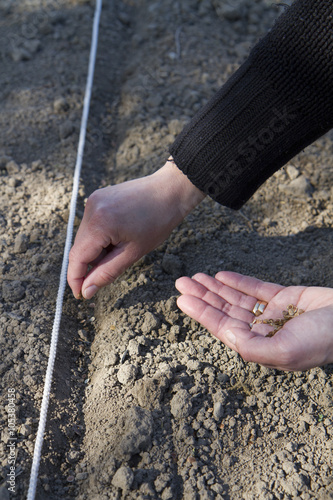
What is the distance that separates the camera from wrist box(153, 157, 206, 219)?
5.90 ft

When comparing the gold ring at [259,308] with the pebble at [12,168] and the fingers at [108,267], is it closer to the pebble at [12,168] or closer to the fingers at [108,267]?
the fingers at [108,267]

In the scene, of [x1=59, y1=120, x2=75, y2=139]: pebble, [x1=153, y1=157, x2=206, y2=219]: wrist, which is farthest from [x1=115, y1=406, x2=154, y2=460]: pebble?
[x1=59, y1=120, x2=75, y2=139]: pebble

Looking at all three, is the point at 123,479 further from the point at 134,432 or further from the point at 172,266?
the point at 172,266

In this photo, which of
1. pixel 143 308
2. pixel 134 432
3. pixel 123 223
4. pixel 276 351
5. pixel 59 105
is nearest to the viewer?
pixel 276 351

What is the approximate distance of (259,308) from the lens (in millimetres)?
1805

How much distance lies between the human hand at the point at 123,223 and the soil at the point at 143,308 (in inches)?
10.0

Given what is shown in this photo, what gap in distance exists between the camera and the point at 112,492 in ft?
4.73

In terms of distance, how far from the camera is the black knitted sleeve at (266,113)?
161cm

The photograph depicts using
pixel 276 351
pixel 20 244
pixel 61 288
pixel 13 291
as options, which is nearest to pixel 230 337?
pixel 276 351

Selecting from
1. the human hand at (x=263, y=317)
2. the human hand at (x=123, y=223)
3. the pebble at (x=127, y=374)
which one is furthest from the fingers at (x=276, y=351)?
the human hand at (x=123, y=223)

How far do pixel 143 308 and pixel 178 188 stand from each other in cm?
48

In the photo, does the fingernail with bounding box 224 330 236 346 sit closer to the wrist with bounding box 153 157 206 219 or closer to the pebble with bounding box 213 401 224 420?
the pebble with bounding box 213 401 224 420

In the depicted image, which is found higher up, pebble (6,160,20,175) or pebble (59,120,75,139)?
pebble (6,160,20,175)

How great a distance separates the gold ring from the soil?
0.55 ft
